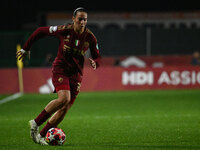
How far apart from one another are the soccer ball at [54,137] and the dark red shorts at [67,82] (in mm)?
648

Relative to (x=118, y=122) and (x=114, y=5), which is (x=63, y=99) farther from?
(x=114, y=5)

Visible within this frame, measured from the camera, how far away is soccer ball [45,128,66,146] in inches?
304

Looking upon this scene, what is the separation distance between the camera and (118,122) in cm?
1091

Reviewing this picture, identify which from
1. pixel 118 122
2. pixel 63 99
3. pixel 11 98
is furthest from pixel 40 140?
pixel 11 98

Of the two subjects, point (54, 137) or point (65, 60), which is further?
point (65, 60)

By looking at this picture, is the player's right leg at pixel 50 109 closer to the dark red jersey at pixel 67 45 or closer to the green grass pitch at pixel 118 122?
the green grass pitch at pixel 118 122

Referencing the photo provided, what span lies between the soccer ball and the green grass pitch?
0.12m

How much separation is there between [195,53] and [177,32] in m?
2.13

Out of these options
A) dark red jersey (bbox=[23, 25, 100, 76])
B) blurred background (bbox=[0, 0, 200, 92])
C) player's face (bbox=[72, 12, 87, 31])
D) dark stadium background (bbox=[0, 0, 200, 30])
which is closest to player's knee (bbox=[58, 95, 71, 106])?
dark red jersey (bbox=[23, 25, 100, 76])

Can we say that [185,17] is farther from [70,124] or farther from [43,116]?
[43,116]

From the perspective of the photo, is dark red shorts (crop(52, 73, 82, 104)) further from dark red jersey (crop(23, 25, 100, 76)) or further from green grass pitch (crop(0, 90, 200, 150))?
green grass pitch (crop(0, 90, 200, 150))

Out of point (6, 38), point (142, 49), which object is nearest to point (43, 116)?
point (6, 38)

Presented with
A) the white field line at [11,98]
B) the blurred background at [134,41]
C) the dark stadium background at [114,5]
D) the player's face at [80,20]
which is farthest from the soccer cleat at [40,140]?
the dark stadium background at [114,5]

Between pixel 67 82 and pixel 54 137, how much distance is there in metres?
0.90
